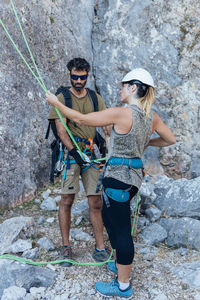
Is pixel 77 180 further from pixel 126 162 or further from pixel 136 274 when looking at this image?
pixel 136 274

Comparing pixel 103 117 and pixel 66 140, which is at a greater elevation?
pixel 103 117

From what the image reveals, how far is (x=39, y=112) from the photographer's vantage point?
7016 mm

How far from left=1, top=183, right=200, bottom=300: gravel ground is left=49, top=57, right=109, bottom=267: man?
9.2 inches

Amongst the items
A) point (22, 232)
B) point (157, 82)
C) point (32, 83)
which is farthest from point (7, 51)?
point (157, 82)

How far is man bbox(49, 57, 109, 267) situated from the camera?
4.35 m

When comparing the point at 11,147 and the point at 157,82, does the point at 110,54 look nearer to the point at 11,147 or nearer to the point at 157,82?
the point at 157,82

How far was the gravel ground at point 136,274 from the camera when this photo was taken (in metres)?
3.73

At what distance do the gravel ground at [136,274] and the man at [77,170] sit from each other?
0.23m

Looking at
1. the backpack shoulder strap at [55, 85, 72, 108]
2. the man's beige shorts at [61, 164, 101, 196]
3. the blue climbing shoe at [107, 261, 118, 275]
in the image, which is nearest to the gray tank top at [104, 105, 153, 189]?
the man's beige shorts at [61, 164, 101, 196]

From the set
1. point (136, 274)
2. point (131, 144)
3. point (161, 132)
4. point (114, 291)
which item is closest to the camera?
point (131, 144)

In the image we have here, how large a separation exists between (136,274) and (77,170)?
1596 millimetres

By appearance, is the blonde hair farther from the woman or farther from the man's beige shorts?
the man's beige shorts

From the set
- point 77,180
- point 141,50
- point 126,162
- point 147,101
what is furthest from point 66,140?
point 141,50

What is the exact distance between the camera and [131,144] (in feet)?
11.0
